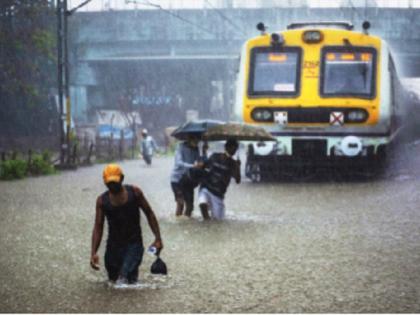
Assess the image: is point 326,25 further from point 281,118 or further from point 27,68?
point 27,68

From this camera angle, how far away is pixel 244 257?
29.1ft

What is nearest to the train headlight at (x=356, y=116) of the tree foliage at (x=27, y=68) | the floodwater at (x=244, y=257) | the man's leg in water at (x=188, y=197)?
the floodwater at (x=244, y=257)

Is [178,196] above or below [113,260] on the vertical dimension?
below

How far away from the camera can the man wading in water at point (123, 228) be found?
7.11 metres

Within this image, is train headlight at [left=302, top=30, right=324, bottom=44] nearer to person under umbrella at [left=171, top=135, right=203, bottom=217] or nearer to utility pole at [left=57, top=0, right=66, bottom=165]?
person under umbrella at [left=171, top=135, right=203, bottom=217]

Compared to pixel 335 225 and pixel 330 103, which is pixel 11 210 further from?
pixel 330 103

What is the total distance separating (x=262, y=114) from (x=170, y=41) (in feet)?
88.5

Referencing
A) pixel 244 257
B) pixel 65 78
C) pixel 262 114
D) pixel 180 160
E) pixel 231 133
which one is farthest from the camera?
pixel 65 78

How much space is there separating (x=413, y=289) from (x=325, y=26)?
12415mm

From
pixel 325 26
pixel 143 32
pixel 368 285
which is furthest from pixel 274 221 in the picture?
pixel 143 32

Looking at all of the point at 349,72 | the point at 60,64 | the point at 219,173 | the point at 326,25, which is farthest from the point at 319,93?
the point at 60,64

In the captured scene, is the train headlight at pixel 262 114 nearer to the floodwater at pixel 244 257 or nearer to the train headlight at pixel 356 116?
the train headlight at pixel 356 116

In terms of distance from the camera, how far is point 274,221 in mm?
12023

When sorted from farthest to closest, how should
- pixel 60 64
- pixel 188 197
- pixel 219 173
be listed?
pixel 60 64, pixel 188 197, pixel 219 173
